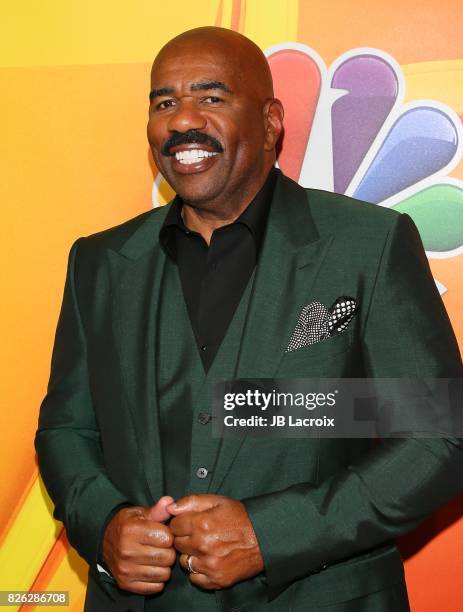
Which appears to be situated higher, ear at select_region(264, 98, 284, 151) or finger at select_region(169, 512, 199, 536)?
ear at select_region(264, 98, 284, 151)

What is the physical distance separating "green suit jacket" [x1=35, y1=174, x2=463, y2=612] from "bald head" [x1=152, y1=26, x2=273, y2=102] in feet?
0.92

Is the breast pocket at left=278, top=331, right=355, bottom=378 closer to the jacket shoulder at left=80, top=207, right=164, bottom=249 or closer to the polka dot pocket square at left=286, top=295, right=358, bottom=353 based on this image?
the polka dot pocket square at left=286, top=295, right=358, bottom=353

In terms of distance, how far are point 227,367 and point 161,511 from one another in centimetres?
33

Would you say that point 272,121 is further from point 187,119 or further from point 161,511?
point 161,511

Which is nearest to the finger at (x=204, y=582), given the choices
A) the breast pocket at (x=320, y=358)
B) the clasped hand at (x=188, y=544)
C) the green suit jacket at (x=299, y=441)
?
the clasped hand at (x=188, y=544)

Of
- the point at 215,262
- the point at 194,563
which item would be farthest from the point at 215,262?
the point at 194,563

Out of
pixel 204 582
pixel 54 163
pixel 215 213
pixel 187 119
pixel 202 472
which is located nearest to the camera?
pixel 204 582

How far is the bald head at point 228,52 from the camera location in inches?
82.9

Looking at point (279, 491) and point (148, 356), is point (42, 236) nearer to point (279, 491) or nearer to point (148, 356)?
point (148, 356)

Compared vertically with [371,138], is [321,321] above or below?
below

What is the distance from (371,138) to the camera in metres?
2.44

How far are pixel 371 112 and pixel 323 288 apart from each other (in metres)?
0.70

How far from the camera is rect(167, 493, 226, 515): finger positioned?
70.6 inches

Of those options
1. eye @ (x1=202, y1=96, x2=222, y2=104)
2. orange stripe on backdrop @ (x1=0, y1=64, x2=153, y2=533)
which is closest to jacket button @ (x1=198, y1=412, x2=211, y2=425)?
eye @ (x1=202, y1=96, x2=222, y2=104)
